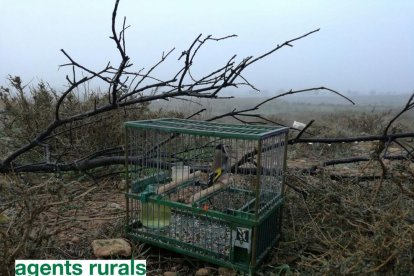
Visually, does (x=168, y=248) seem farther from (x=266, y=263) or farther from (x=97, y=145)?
(x=97, y=145)

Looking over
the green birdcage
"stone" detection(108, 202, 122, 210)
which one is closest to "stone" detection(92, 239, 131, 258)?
the green birdcage

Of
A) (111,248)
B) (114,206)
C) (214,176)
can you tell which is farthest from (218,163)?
(114,206)

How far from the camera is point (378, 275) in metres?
1.82

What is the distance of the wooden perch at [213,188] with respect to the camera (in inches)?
94.0

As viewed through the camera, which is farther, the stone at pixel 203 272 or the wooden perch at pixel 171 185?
the wooden perch at pixel 171 185

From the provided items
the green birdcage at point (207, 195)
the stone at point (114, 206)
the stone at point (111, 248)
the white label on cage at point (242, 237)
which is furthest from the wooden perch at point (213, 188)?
the stone at point (114, 206)

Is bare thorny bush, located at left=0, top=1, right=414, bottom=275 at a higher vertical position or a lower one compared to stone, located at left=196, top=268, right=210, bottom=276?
higher

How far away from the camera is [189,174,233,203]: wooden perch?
2.39m

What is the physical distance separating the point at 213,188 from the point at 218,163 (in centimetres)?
17

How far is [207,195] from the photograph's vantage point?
7.97ft

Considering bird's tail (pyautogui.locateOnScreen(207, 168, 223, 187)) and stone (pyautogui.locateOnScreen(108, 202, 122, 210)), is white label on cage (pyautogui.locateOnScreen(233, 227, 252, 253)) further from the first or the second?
stone (pyautogui.locateOnScreen(108, 202, 122, 210))

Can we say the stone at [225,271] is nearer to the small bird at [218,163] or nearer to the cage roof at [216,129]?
the small bird at [218,163]

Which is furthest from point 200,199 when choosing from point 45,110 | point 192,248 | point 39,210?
point 45,110

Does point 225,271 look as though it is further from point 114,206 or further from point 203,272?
point 114,206
